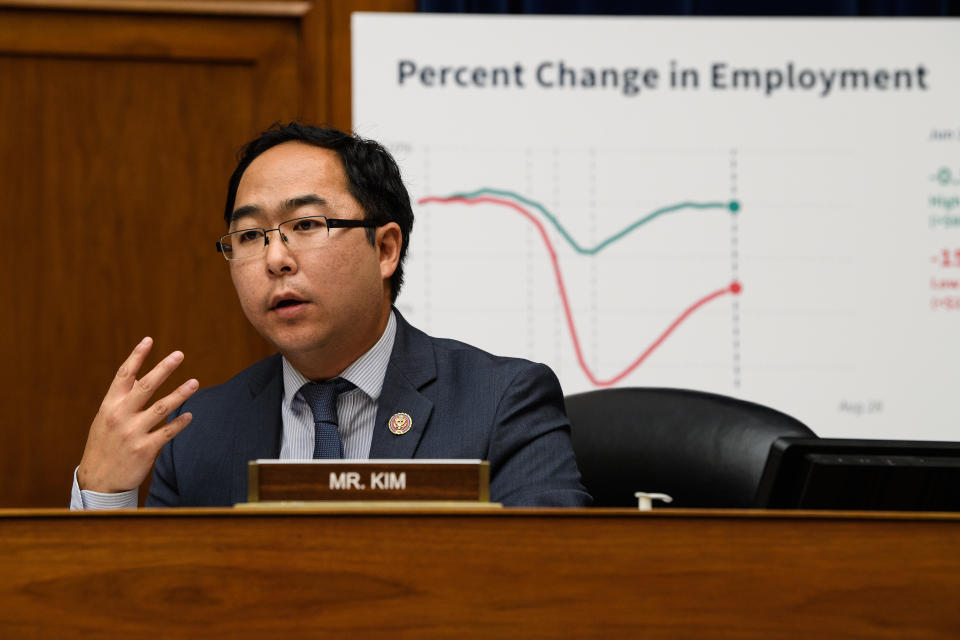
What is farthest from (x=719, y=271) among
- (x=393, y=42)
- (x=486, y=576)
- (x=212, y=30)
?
(x=486, y=576)

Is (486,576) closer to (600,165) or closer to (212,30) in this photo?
(600,165)

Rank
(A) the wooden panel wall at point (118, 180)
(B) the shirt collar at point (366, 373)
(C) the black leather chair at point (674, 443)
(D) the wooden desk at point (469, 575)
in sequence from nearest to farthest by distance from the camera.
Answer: (D) the wooden desk at point (469, 575) → (C) the black leather chair at point (674, 443) → (B) the shirt collar at point (366, 373) → (A) the wooden panel wall at point (118, 180)

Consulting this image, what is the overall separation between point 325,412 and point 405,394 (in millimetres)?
130

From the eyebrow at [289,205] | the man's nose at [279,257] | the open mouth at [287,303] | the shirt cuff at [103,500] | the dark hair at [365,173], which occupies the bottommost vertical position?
the shirt cuff at [103,500]

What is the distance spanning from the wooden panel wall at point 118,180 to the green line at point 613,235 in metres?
0.50

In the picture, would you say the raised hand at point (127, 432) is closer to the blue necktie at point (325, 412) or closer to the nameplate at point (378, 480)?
the blue necktie at point (325, 412)

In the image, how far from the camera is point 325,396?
151cm

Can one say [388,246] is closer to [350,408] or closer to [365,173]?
[365,173]

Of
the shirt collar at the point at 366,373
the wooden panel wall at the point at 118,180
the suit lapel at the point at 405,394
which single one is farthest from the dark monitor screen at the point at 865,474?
the wooden panel wall at the point at 118,180

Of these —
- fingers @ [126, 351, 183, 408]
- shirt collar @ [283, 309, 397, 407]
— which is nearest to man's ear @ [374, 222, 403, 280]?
shirt collar @ [283, 309, 397, 407]

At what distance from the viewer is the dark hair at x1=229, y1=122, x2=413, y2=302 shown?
1574 mm

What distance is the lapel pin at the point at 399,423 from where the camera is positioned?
146 centimetres

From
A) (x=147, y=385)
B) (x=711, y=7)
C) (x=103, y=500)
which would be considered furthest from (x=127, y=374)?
(x=711, y=7)

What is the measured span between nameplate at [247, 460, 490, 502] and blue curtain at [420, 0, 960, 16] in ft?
6.75
